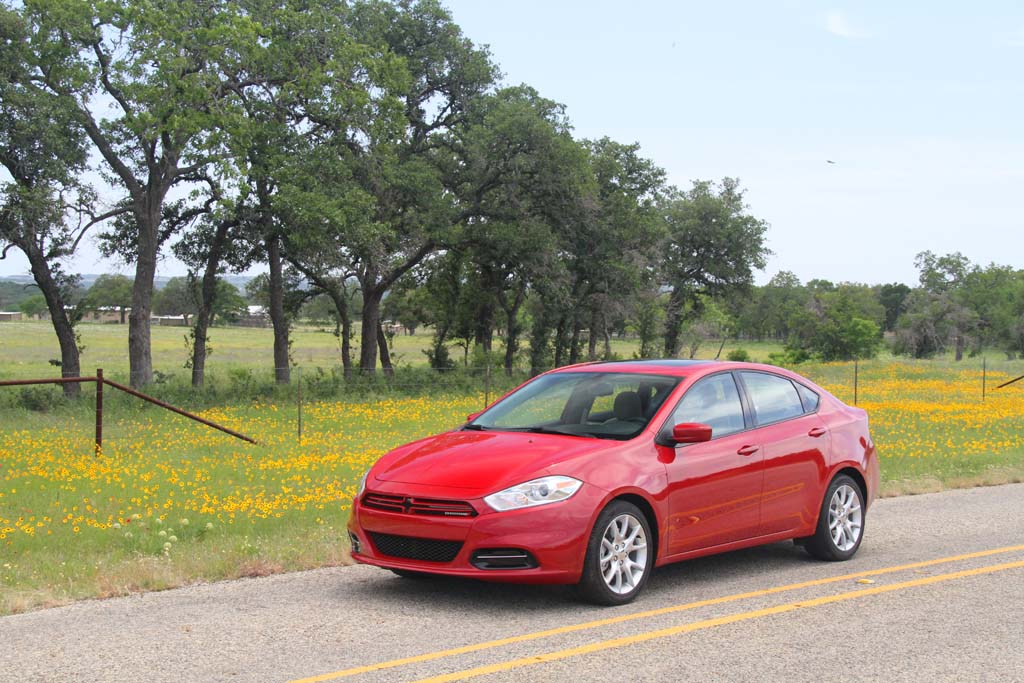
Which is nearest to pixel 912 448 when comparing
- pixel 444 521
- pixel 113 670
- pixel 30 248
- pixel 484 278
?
pixel 444 521

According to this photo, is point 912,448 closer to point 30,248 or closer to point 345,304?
point 30,248

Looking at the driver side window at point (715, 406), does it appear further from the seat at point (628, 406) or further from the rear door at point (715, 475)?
the seat at point (628, 406)

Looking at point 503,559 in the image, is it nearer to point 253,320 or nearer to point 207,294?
point 207,294

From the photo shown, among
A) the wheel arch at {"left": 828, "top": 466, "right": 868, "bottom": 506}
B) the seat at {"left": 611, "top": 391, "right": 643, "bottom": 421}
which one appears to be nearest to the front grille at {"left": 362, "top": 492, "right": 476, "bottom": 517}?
the seat at {"left": 611, "top": 391, "right": 643, "bottom": 421}

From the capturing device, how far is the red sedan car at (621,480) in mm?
7055

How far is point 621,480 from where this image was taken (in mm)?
7363

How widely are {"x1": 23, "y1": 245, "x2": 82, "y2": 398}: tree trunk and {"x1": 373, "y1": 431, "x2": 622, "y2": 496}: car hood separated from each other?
23.6 m

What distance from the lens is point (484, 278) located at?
1790 inches

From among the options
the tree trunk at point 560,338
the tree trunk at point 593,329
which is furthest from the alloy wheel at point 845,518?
the tree trunk at point 560,338

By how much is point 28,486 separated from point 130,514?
7.17ft

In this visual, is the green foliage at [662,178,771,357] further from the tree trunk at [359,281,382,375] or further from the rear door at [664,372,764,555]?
the rear door at [664,372,764,555]

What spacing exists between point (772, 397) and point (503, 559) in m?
3.02

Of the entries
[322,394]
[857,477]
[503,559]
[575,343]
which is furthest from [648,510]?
[575,343]

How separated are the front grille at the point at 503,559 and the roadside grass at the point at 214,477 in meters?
2.21
